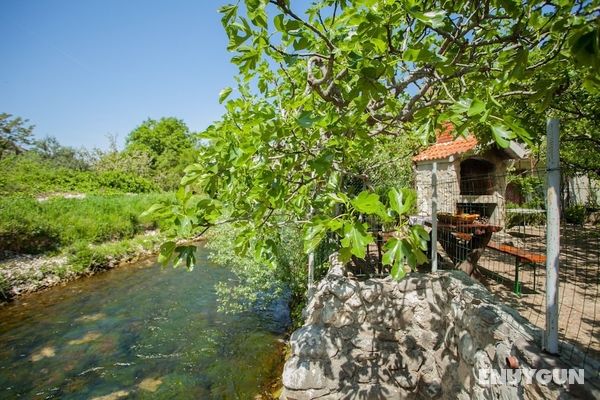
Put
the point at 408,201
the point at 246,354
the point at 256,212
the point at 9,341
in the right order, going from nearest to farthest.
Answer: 1. the point at 408,201
2. the point at 256,212
3. the point at 246,354
4. the point at 9,341

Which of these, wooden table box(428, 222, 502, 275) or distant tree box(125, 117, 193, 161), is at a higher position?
distant tree box(125, 117, 193, 161)

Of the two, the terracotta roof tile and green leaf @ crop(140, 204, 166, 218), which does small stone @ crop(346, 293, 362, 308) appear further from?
the terracotta roof tile

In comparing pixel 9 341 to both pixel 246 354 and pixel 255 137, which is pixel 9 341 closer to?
pixel 246 354

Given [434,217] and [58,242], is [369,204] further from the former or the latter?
[58,242]

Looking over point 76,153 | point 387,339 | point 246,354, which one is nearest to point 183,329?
point 246,354

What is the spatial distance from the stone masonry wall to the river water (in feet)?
4.85

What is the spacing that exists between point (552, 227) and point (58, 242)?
1483 centimetres

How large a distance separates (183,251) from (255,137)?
2.48ft

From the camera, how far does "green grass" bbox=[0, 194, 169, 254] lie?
10.9 m

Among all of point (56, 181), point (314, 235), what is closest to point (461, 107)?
point (314, 235)

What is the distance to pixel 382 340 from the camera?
13.7ft

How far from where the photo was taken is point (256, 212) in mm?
1859

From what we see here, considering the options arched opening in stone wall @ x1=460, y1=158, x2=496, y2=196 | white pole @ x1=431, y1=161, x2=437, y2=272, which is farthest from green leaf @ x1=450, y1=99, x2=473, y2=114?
arched opening in stone wall @ x1=460, y1=158, x2=496, y2=196

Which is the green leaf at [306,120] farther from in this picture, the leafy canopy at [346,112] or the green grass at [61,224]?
the green grass at [61,224]
